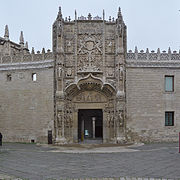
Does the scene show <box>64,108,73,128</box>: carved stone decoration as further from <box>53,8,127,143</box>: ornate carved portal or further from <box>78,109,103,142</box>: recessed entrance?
<box>78,109,103,142</box>: recessed entrance

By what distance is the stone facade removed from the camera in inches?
813

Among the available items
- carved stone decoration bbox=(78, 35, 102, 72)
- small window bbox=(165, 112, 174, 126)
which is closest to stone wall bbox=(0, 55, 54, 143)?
carved stone decoration bbox=(78, 35, 102, 72)

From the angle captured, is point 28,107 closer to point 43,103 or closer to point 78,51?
point 43,103

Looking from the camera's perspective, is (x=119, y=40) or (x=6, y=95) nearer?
(x=119, y=40)

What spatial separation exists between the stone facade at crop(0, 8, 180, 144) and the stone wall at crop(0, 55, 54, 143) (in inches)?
3.3

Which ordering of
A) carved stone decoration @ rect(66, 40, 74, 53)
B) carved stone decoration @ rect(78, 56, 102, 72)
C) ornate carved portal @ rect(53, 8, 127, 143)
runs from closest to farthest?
ornate carved portal @ rect(53, 8, 127, 143) < carved stone decoration @ rect(78, 56, 102, 72) < carved stone decoration @ rect(66, 40, 74, 53)

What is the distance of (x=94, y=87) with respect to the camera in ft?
70.1

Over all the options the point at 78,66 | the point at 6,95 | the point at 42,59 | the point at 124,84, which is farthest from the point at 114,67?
the point at 6,95

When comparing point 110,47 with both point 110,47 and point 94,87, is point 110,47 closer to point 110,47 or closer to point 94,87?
point 110,47

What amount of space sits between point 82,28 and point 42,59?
4.41 metres

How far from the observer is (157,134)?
21172 millimetres

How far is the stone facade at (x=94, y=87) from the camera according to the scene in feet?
67.8

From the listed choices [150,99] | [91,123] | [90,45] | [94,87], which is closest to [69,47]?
[90,45]

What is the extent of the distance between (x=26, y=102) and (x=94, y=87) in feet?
20.1
